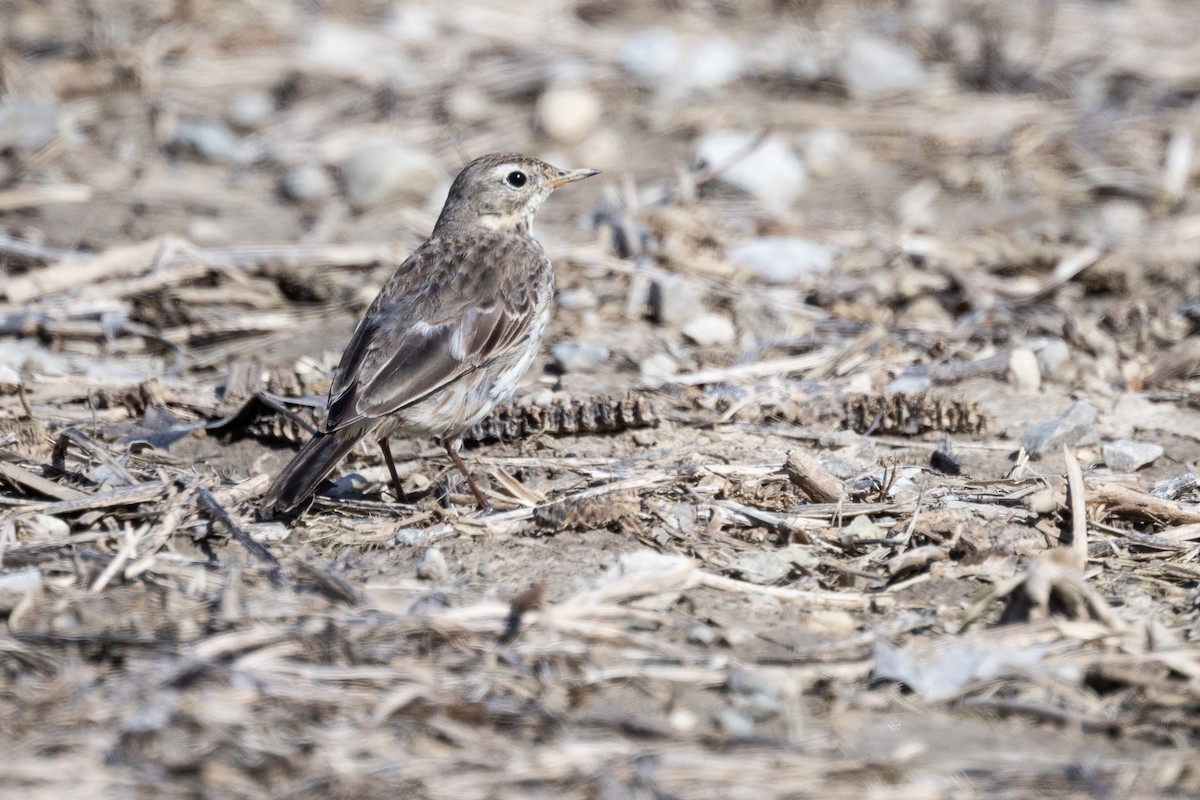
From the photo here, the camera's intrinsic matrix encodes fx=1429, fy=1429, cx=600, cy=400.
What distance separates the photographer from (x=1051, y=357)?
291 inches

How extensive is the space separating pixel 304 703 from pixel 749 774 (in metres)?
1.21

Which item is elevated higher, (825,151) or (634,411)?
(825,151)

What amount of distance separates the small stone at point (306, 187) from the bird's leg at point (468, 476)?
14.9 feet

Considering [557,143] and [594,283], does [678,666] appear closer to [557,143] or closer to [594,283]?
[594,283]

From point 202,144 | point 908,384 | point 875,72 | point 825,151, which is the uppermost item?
point 875,72

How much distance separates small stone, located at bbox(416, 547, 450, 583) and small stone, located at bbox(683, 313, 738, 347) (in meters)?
3.21

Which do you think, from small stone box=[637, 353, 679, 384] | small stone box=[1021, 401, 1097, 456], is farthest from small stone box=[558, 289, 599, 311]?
small stone box=[1021, 401, 1097, 456]

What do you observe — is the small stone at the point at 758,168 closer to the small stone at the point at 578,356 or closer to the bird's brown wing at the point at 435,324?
the small stone at the point at 578,356

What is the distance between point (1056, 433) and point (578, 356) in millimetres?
2414

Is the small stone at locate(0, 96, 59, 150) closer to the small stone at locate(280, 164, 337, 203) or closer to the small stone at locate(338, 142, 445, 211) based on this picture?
the small stone at locate(280, 164, 337, 203)

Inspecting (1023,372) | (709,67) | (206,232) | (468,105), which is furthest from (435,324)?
(709,67)

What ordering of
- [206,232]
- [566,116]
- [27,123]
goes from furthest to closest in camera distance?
[566,116]
[27,123]
[206,232]

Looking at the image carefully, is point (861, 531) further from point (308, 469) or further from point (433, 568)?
point (308, 469)

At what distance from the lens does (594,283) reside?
27.8 ft
